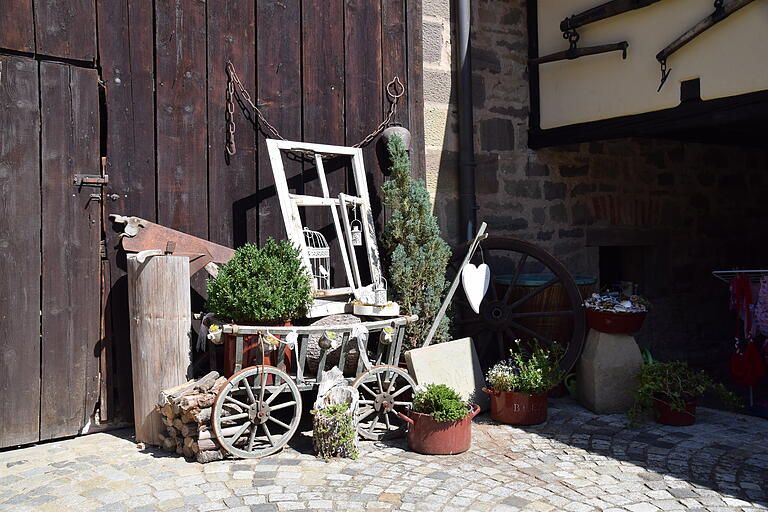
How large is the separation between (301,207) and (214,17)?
1.31 meters

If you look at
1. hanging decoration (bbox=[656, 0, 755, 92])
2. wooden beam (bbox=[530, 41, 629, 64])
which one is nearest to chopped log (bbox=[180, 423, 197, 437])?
hanging decoration (bbox=[656, 0, 755, 92])

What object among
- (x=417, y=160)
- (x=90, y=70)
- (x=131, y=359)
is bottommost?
(x=131, y=359)

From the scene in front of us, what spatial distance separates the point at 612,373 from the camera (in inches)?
189

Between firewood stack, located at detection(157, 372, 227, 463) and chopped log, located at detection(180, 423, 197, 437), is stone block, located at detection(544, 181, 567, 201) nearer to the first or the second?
firewood stack, located at detection(157, 372, 227, 463)

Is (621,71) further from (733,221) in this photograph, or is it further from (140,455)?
(140,455)

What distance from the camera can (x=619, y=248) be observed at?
6941 millimetres

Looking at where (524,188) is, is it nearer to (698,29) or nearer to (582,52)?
(582,52)

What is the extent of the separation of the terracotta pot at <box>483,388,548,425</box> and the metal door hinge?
2.66m

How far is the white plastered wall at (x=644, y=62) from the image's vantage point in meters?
4.54

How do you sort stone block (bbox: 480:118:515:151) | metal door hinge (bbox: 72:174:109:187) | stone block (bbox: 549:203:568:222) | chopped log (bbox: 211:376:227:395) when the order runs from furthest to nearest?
stone block (bbox: 549:203:568:222) → stone block (bbox: 480:118:515:151) → metal door hinge (bbox: 72:174:109:187) → chopped log (bbox: 211:376:227:395)

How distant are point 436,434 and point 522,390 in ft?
2.83

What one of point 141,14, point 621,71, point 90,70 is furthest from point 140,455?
point 621,71

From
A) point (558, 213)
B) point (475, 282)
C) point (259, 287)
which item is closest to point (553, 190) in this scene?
point (558, 213)

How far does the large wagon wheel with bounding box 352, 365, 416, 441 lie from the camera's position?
4.14m
